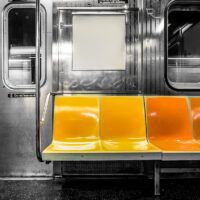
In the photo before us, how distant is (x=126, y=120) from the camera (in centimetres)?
269

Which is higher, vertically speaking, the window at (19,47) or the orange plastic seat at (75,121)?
the window at (19,47)

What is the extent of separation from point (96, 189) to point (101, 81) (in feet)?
4.24

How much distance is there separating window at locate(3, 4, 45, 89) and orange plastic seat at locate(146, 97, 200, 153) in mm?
1439

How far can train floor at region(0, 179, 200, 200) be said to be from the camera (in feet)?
7.87

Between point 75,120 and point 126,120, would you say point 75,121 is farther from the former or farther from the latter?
point 126,120

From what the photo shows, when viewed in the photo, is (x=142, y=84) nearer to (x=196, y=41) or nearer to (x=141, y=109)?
(x=141, y=109)

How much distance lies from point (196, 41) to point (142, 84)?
1.02m

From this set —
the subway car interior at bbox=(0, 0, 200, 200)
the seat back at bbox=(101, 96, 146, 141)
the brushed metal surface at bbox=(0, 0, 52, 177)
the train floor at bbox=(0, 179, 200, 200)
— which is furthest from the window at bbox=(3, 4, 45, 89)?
the train floor at bbox=(0, 179, 200, 200)

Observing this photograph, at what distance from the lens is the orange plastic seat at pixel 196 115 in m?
2.74

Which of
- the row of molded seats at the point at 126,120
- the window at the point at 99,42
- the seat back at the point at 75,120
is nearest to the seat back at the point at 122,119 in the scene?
the row of molded seats at the point at 126,120

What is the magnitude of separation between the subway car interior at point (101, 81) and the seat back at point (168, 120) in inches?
0.5

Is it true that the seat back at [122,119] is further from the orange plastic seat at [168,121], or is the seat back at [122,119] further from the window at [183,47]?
the window at [183,47]

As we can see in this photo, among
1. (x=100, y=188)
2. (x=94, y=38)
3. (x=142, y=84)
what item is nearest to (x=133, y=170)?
(x=100, y=188)

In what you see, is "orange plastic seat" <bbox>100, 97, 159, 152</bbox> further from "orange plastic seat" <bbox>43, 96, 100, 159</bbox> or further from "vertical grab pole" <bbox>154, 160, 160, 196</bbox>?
"vertical grab pole" <bbox>154, 160, 160, 196</bbox>
